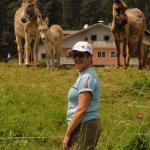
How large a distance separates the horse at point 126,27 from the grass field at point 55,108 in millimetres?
1976

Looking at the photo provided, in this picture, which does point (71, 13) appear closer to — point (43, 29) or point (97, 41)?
point (97, 41)

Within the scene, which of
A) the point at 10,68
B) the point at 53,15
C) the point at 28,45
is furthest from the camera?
the point at 53,15

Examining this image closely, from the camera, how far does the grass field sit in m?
11.0

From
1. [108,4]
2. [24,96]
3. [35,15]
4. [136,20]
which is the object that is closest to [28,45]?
[35,15]

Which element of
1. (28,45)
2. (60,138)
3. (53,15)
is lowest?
(60,138)

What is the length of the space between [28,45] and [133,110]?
8.52 m

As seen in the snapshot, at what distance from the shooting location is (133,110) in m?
13.8

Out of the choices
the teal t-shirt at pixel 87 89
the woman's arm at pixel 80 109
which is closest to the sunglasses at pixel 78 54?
the teal t-shirt at pixel 87 89

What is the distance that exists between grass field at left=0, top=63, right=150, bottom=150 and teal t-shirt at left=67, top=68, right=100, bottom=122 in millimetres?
2070

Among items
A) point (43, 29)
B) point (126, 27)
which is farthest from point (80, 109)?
point (126, 27)

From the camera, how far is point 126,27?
21016 millimetres

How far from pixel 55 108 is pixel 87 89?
5.98 metres

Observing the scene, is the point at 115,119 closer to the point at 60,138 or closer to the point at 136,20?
the point at 60,138

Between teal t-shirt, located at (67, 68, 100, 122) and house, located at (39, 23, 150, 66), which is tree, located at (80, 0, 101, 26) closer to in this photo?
house, located at (39, 23, 150, 66)
